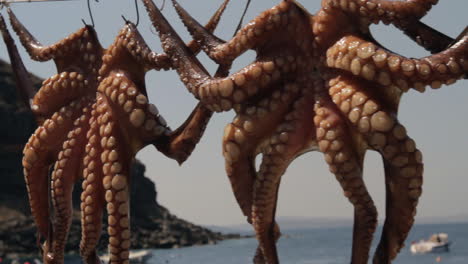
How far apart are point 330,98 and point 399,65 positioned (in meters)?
0.39

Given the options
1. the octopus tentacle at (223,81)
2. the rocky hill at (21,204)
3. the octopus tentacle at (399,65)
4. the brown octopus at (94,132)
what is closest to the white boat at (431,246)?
the rocky hill at (21,204)

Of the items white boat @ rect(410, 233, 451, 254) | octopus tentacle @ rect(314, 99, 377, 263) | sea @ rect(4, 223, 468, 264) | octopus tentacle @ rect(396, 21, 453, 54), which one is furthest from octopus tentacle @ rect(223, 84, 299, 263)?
white boat @ rect(410, 233, 451, 254)

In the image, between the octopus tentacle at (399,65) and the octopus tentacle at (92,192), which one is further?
the octopus tentacle at (92,192)

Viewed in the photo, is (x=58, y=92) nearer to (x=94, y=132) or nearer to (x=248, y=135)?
(x=94, y=132)

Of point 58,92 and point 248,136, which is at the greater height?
point 58,92

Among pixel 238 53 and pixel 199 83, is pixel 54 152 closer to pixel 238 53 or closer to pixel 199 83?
pixel 199 83

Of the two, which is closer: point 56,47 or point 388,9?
point 388,9

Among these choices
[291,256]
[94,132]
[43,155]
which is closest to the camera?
[94,132]

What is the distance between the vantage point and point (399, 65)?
2.56 metres

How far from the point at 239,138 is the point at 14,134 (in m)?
30.8

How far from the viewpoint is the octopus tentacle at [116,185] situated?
3.40 m

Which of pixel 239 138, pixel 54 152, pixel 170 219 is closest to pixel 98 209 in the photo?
pixel 54 152

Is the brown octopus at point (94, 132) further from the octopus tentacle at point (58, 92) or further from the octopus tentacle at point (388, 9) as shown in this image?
the octopus tentacle at point (388, 9)

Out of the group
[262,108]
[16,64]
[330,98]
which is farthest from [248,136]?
[16,64]
